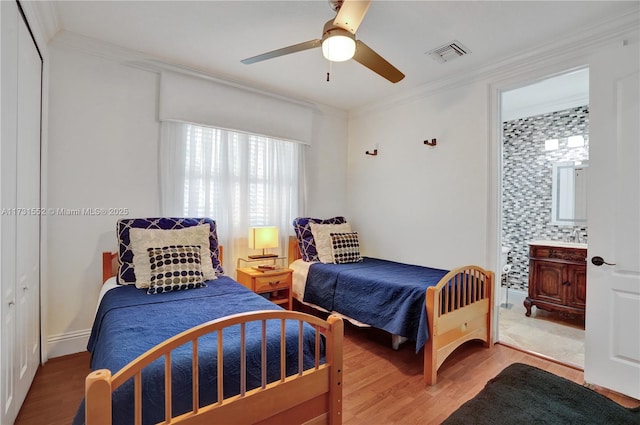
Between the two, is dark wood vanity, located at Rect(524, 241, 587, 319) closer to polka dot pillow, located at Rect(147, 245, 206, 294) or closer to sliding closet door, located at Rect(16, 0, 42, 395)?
polka dot pillow, located at Rect(147, 245, 206, 294)

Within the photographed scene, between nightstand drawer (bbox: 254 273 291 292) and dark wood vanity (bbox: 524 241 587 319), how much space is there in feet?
9.12

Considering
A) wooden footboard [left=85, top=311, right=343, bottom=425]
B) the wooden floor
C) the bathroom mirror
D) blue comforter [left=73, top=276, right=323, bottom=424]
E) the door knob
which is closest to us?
→ wooden footboard [left=85, top=311, right=343, bottom=425]

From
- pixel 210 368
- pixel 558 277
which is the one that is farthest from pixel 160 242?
pixel 558 277

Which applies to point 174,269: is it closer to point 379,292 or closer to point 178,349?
point 178,349

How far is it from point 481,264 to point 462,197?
0.66 meters

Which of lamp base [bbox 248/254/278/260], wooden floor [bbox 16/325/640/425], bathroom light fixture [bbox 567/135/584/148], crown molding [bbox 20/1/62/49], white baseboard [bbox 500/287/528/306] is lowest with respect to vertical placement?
wooden floor [bbox 16/325/640/425]

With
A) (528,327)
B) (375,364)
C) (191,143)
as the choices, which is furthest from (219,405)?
(528,327)

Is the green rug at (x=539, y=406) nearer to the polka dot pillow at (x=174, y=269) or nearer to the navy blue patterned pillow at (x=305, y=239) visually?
the polka dot pillow at (x=174, y=269)

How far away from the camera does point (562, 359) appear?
2.59m

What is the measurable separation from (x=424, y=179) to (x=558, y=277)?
1768mm

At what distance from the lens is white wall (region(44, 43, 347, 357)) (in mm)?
2514

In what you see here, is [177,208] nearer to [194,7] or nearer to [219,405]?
[194,7]

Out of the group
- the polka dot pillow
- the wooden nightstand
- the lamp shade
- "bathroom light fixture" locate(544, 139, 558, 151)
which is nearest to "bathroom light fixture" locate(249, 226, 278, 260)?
the lamp shade

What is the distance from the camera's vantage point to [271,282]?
318 centimetres
